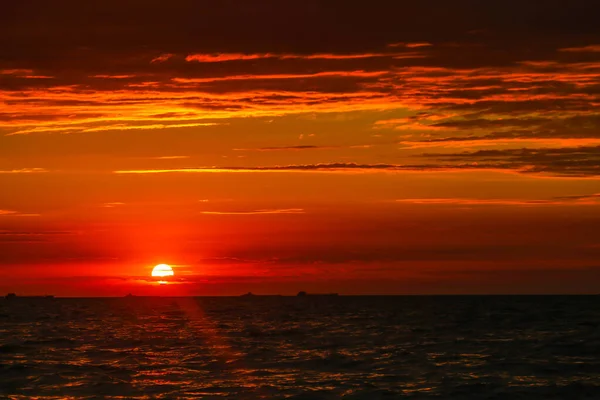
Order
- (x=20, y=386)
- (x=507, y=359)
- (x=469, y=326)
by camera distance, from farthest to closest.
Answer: (x=469, y=326), (x=507, y=359), (x=20, y=386)

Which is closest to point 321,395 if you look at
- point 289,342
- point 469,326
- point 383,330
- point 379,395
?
point 379,395

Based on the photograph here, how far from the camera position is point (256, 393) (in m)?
37.5

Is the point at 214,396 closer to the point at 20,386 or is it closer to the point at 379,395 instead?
the point at 379,395

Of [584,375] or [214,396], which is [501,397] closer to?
[584,375]

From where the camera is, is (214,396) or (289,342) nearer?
(214,396)

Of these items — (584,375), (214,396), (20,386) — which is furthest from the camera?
(584,375)

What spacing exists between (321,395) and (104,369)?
46.0 ft

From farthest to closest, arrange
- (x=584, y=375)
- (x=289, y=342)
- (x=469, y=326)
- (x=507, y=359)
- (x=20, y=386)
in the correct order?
1. (x=469, y=326)
2. (x=289, y=342)
3. (x=507, y=359)
4. (x=584, y=375)
5. (x=20, y=386)

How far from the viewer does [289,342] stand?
6125cm

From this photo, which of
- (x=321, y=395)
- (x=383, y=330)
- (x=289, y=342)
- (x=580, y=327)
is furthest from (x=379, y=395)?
(x=580, y=327)

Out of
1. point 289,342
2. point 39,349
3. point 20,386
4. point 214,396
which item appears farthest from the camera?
point 289,342

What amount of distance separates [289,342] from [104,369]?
18330 millimetres

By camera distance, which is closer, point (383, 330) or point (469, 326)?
point (383, 330)

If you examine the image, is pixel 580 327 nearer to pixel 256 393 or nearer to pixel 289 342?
pixel 289 342
